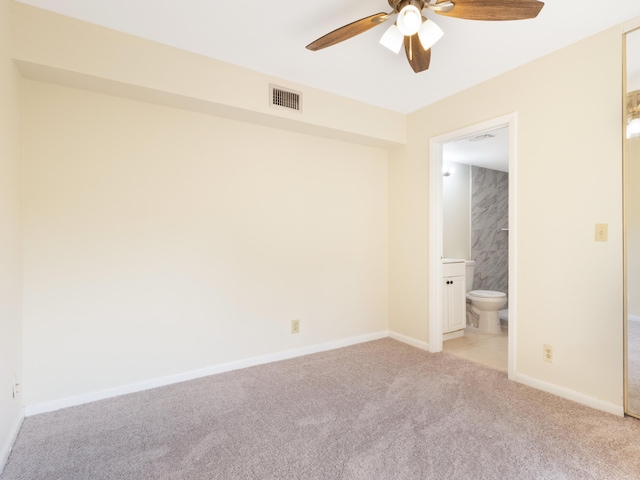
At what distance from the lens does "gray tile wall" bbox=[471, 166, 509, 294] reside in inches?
197

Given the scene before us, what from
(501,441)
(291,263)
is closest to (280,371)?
(291,263)

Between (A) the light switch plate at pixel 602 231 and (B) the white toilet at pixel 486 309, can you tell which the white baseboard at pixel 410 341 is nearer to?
(B) the white toilet at pixel 486 309

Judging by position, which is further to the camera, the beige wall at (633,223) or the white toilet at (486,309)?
the white toilet at (486,309)

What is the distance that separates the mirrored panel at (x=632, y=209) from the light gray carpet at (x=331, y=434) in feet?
1.03

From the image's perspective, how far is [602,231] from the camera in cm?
212

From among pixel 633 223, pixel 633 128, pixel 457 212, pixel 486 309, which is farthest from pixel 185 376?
pixel 457 212

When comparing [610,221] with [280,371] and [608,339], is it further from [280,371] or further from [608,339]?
[280,371]

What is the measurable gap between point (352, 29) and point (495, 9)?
681 millimetres

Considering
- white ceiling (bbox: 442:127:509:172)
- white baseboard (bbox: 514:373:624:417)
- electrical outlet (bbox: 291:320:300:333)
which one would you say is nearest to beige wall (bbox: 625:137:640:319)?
white baseboard (bbox: 514:373:624:417)

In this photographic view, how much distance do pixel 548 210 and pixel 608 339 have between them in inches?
35.8

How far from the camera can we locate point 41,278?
6.95ft

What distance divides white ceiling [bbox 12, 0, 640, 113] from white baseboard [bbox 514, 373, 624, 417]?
2.37 metres

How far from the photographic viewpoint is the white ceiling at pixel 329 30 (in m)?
1.89

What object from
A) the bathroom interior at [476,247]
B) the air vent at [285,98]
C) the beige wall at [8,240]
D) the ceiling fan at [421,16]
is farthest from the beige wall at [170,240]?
Result: the ceiling fan at [421,16]
